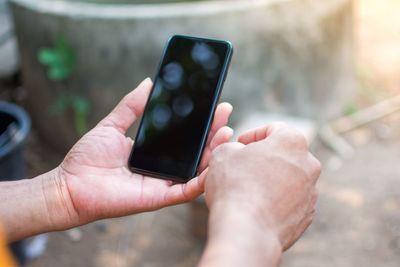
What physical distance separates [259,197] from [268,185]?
0.15ft

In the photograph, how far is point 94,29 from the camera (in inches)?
120

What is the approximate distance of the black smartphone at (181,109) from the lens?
1.41 meters

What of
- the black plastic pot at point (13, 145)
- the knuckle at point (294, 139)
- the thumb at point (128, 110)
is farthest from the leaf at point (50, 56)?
the knuckle at point (294, 139)

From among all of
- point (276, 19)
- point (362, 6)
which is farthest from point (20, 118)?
point (362, 6)

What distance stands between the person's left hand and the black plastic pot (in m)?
1.13

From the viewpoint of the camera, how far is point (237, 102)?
328 cm

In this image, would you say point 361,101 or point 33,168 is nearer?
point 33,168

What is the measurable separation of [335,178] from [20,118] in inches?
89.5

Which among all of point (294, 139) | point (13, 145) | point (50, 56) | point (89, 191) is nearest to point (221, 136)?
point (294, 139)

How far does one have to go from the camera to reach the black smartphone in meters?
1.41

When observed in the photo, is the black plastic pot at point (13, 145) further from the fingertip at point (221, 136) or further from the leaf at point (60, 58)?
the fingertip at point (221, 136)

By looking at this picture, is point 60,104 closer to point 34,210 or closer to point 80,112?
point 80,112

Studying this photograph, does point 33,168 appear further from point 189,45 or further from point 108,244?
point 189,45

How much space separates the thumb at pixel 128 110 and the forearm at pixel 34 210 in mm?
265
